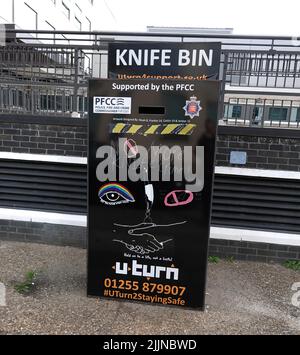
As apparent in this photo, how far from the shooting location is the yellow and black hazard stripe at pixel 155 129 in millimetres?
3051

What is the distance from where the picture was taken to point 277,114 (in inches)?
196

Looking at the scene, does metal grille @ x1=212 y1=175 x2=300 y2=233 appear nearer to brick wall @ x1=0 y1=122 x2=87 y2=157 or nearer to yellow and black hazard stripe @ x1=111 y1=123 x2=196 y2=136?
yellow and black hazard stripe @ x1=111 y1=123 x2=196 y2=136

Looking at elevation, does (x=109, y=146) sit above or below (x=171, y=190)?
above

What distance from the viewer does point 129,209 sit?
3.29 metres

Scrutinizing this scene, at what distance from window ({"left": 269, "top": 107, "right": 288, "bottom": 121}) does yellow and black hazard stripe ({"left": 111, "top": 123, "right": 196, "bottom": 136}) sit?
2.25m

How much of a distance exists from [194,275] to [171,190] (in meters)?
0.81

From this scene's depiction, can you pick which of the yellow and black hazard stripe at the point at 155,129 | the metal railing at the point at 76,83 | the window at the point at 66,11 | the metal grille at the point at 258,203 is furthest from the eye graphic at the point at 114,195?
the window at the point at 66,11

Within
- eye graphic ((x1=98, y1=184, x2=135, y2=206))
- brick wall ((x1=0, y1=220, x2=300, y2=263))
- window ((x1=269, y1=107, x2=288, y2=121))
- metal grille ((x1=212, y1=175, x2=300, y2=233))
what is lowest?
brick wall ((x1=0, y1=220, x2=300, y2=263))

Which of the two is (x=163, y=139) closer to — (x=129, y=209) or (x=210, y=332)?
(x=129, y=209)

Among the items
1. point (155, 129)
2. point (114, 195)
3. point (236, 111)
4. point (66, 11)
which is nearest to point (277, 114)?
point (236, 111)

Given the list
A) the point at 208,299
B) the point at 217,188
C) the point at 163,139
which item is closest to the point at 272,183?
the point at 217,188

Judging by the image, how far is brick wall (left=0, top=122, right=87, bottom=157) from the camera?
15.5ft

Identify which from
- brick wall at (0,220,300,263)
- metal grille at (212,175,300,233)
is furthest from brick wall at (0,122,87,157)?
metal grille at (212,175,300,233)
